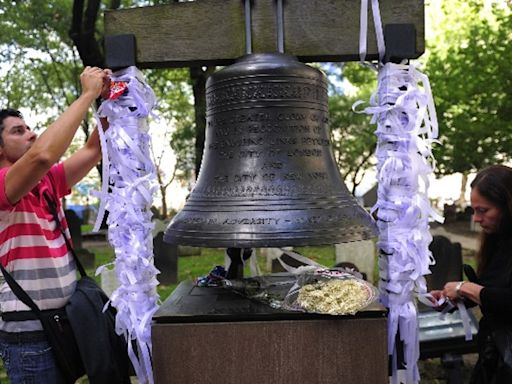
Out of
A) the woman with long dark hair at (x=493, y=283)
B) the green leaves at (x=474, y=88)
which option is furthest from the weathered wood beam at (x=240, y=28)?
the green leaves at (x=474, y=88)

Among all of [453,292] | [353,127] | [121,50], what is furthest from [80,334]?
[353,127]

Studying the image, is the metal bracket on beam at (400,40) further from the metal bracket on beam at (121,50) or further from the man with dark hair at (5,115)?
the man with dark hair at (5,115)

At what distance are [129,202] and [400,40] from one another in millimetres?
1484

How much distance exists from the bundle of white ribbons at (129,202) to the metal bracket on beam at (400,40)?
3.91 feet

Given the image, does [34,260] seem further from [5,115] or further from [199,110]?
[199,110]

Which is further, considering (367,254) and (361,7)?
(367,254)

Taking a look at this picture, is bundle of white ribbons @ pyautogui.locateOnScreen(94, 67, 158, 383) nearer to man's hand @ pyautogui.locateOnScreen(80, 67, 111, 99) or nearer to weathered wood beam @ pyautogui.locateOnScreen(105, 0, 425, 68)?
man's hand @ pyautogui.locateOnScreen(80, 67, 111, 99)

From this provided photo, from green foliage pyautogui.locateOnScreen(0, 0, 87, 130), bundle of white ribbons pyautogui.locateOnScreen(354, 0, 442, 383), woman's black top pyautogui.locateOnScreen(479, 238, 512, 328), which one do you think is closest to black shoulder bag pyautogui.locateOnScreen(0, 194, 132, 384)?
bundle of white ribbons pyautogui.locateOnScreen(354, 0, 442, 383)

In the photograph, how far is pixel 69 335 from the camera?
7.79ft

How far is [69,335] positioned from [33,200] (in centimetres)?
65

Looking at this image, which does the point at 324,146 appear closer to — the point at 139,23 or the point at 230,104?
the point at 230,104

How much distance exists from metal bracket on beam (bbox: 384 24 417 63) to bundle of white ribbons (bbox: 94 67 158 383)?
119 cm

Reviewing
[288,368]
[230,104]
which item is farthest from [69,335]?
[230,104]

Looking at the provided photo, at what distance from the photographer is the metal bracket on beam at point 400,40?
2396 millimetres
